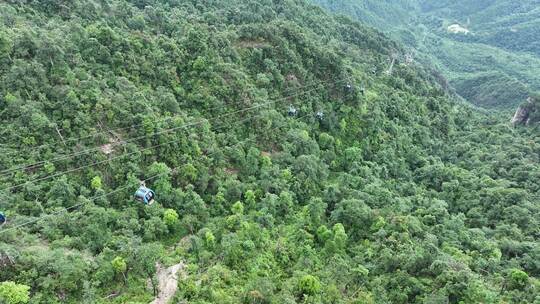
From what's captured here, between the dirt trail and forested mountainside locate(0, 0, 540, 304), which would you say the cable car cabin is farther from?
the dirt trail

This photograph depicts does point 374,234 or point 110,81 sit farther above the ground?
point 110,81

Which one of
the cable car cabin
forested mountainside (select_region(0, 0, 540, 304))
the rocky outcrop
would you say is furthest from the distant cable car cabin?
the rocky outcrop

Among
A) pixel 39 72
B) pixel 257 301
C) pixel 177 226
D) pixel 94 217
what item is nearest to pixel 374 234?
pixel 257 301

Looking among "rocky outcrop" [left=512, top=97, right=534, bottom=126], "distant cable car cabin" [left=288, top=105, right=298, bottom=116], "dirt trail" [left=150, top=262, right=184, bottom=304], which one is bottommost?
"dirt trail" [left=150, top=262, right=184, bottom=304]

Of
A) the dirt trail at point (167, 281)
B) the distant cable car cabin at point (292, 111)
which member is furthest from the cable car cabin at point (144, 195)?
the distant cable car cabin at point (292, 111)

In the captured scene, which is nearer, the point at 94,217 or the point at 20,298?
the point at 20,298

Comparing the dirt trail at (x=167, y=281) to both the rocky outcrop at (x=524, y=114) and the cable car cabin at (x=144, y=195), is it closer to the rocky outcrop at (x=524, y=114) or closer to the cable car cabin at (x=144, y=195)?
the cable car cabin at (x=144, y=195)

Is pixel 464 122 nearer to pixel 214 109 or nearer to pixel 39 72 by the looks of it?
pixel 214 109

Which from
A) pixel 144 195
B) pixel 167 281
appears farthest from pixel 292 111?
pixel 167 281
